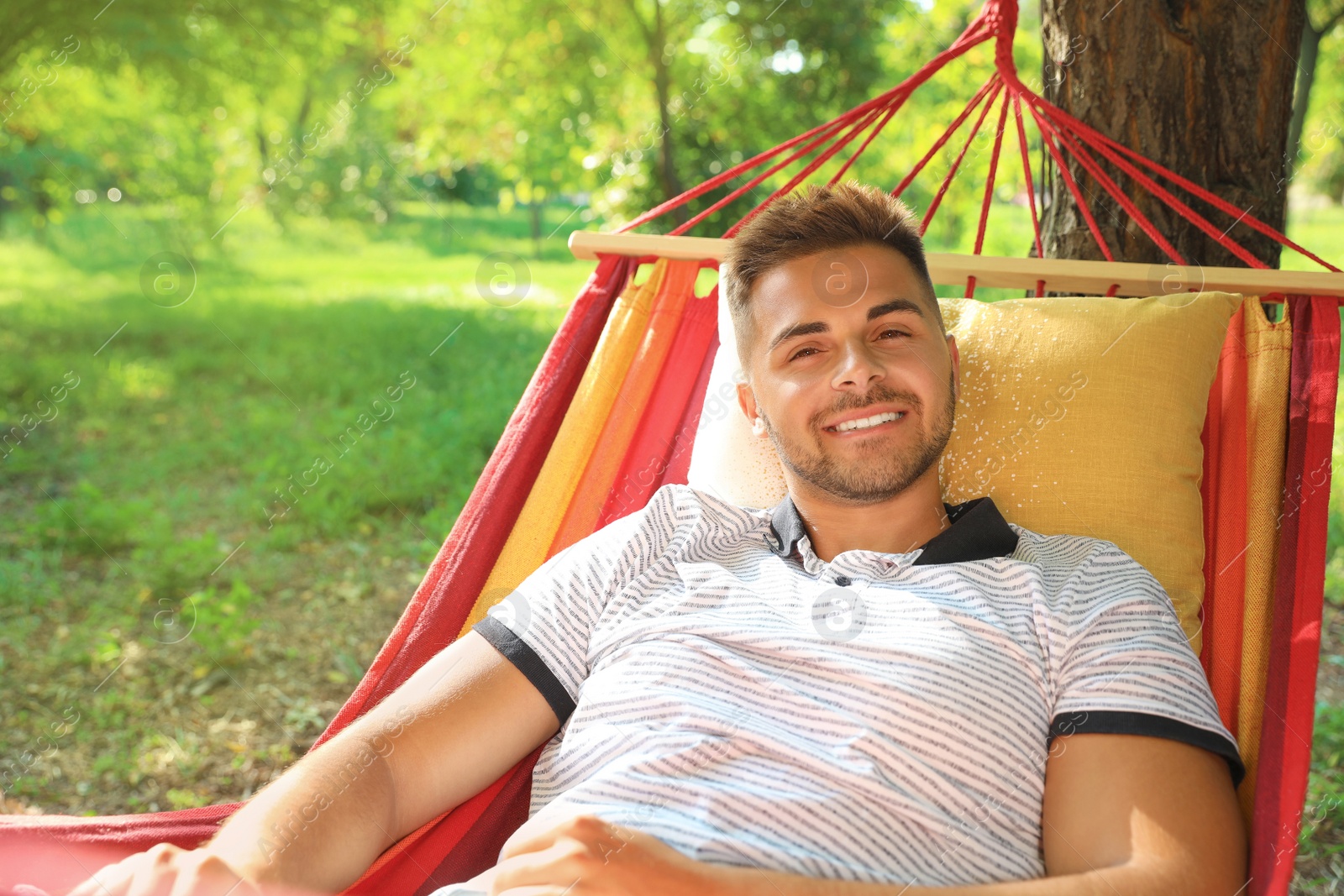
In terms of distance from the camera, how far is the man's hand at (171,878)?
1086 mm

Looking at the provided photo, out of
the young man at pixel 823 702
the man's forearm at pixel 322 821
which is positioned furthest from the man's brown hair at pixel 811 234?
the man's forearm at pixel 322 821

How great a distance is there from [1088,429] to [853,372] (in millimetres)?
432

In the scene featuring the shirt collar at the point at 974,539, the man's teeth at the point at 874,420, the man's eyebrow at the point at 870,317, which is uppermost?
the man's eyebrow at the point at 870,317

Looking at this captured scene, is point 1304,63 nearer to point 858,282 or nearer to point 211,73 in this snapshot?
point 858,282

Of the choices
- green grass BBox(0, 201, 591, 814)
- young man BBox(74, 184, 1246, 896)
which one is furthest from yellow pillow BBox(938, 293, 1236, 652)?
→ green grass BBox(0, 201, 591, 814)

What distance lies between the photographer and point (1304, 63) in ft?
16.1

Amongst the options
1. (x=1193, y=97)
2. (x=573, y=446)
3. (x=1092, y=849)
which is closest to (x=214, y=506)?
(x=573, y=446)

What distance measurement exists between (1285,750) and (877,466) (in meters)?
0.61

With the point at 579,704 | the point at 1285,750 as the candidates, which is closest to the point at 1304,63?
the point at 1285,750

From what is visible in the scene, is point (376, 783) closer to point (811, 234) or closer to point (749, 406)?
point (749, 406)

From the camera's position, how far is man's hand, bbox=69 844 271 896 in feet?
3.56

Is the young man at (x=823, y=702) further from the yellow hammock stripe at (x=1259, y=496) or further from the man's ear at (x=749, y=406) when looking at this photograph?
the yellow hammock stripe at (x=1259, y=496)

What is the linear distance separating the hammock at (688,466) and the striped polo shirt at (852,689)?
7.5 inches

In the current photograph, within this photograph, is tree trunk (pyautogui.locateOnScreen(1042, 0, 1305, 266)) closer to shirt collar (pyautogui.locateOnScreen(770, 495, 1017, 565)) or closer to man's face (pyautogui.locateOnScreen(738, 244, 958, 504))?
man's face (pyautogui.locateOnScreen(738, 244, 958, 504))
